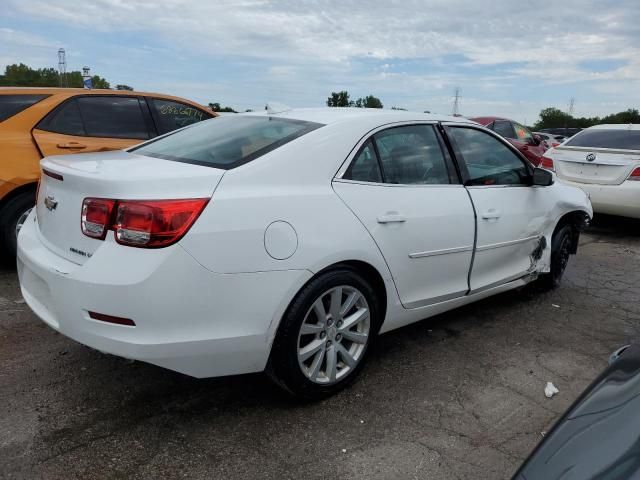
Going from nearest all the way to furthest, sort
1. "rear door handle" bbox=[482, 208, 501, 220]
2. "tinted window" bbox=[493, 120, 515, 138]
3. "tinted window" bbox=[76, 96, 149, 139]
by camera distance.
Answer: "rear door handle" bbox=[482, 208, 501, 220]
"tinted window" bbox=[76, 96, 149, 139]
"tinted window" bbox=[493, 120, 515, 138]

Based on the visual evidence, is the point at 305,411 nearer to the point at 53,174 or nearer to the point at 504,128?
the point at 53,174

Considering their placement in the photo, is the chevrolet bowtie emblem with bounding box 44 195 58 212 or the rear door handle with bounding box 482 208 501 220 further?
the rear door handle with bounding box 482 208 501 220

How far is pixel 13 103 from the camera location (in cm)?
499

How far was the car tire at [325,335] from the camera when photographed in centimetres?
267

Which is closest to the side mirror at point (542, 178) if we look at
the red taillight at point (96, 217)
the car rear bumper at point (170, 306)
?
the car rear bumper at point (170, 306)

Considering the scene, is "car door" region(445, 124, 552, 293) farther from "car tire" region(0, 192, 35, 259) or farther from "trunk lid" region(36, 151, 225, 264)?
"car tire" region(0, 192, 35, 259)

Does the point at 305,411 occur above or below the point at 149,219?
below

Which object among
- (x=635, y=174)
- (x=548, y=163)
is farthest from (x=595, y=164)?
(x=548, y=163)

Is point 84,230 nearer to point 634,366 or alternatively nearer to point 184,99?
point 634,366

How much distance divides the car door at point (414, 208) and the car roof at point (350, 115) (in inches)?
3.0

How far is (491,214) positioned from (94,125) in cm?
393

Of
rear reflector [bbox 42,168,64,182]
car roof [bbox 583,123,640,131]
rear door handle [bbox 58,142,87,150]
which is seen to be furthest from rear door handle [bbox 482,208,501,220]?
car roof [bbox 583,123,640,131]

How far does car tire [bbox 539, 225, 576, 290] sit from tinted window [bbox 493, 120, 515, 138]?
25.5 ft

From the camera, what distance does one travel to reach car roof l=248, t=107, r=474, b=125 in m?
3.21
